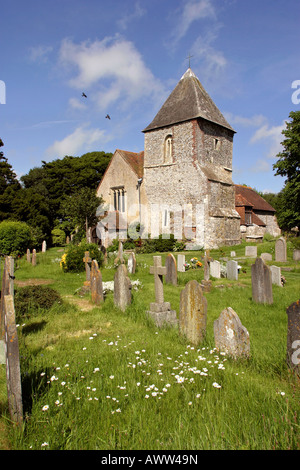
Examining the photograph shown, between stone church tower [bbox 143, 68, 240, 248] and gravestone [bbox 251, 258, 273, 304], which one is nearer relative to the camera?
gravestone [bbox 251, 258, 273, 304]

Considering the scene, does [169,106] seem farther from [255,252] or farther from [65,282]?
[65,282]

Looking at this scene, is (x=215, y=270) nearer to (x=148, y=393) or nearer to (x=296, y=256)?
(x=296, y=256)

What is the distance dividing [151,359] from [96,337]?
57.0 inches

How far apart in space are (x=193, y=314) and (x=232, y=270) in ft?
23.0

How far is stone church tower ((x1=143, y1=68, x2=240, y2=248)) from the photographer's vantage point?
78.2ft

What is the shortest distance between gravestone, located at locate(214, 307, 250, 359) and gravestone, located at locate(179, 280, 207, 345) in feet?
1.32

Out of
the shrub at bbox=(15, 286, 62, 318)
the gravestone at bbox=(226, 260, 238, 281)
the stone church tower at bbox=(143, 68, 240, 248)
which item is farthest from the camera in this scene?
the stone church tower at bbox=(143, 68, 240, 248)

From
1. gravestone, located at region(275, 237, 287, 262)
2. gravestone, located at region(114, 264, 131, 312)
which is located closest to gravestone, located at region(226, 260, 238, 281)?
gravestone, located at region(114, 264, 131, 312)

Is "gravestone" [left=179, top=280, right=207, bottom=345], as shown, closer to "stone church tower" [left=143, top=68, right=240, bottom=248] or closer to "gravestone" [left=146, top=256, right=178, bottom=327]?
"gravestone" [left=146, top=256, right=178, bottom=327]

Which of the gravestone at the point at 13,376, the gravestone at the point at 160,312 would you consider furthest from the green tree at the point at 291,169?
the gravestone at the point at 13,376

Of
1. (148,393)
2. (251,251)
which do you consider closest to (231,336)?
(148,393)

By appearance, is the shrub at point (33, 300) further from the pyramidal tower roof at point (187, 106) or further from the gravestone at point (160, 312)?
the pyramidal tower roof at point (187, 106)

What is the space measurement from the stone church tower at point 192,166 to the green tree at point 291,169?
155 inches

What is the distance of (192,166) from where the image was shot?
2420 centimetres
